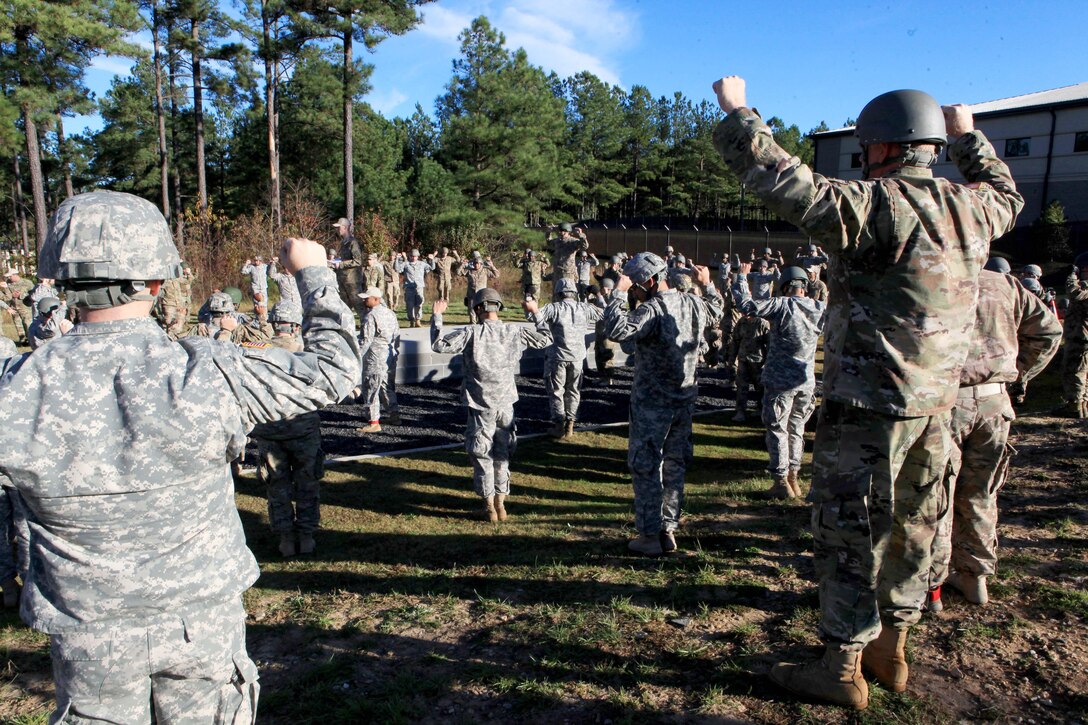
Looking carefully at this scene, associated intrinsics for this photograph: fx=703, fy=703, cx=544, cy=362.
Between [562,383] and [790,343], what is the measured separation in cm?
345

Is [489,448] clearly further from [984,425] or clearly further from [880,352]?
[880,352]

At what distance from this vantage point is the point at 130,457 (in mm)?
1846

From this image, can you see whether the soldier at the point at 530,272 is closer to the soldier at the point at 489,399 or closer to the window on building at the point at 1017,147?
the soldier at the point at 489,399

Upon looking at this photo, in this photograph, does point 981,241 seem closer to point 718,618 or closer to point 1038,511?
point 718,618

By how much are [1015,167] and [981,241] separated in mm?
36734

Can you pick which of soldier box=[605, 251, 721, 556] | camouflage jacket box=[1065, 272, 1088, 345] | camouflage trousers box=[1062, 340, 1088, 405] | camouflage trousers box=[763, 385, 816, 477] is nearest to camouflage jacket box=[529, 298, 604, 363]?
camouflage trousers box=[763, 385, 816, 477]

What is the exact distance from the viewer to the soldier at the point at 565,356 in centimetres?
922

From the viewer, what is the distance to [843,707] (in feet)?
9.96

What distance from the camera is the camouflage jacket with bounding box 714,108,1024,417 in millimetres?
2580

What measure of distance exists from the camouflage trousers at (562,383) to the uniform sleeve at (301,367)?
6.96m

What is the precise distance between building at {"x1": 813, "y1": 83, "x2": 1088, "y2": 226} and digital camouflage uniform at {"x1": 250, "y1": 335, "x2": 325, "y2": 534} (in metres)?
31.1

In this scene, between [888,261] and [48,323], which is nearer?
[888,261]

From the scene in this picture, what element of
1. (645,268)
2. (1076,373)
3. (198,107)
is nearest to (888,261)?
(645,268)

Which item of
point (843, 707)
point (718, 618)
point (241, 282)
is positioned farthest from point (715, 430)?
point (241, 282)
